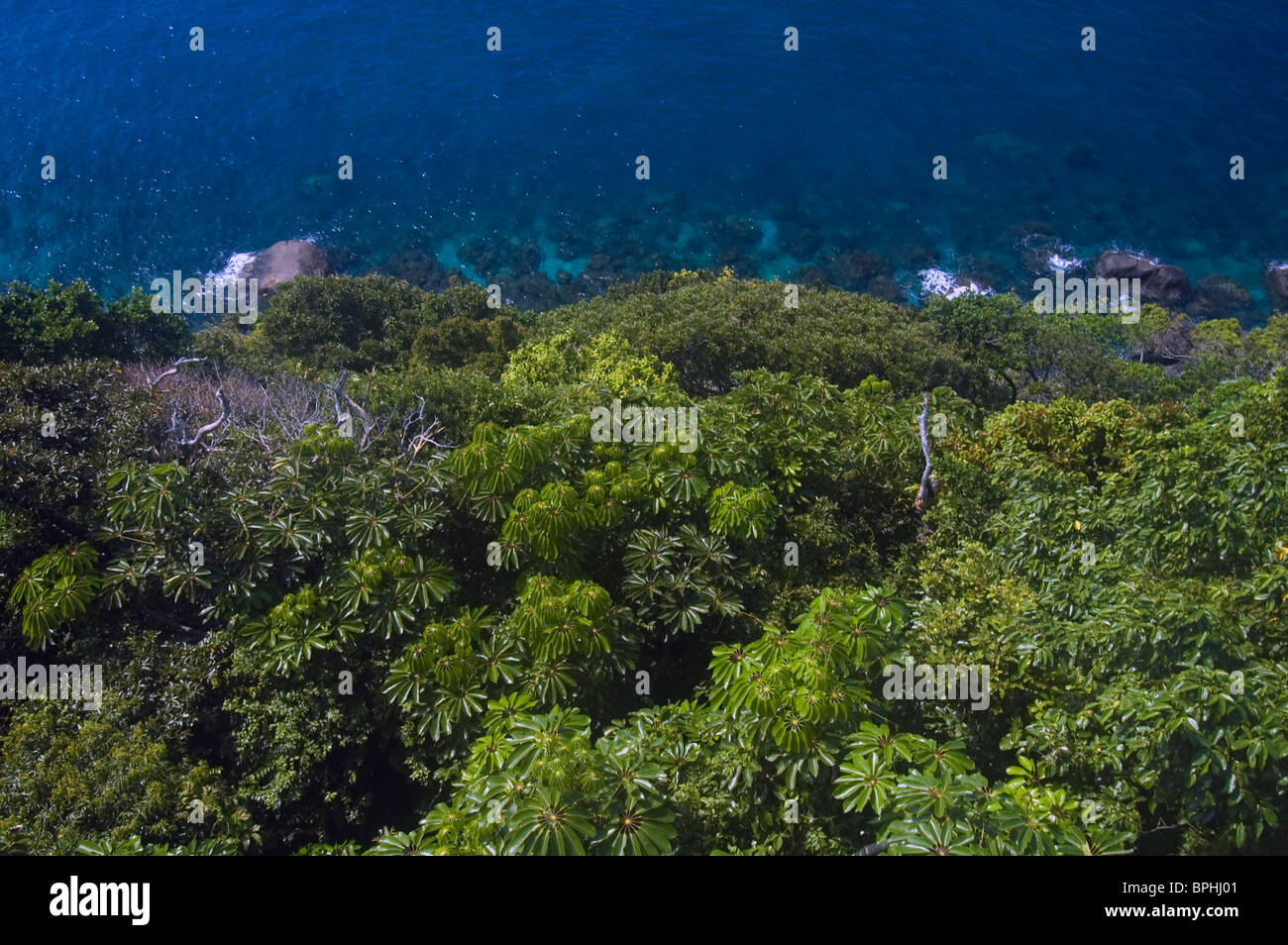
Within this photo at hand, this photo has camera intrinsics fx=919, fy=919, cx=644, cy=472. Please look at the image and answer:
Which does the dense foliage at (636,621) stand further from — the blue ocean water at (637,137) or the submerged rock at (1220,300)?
the blue ocean water at (637,137)

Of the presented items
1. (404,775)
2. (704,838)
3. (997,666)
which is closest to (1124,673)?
(997,666)

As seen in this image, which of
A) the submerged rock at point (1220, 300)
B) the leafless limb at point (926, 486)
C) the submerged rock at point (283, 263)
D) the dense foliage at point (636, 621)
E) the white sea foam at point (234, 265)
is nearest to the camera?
the dense foliage at point (636, 621)

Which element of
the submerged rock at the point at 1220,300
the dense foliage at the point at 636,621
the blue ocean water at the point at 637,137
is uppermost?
the blue ocean water at the point at 637,137

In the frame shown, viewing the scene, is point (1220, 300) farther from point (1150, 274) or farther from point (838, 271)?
point (838, 271)

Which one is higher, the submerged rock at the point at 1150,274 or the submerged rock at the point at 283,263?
the submerged rock at the point at 283,263

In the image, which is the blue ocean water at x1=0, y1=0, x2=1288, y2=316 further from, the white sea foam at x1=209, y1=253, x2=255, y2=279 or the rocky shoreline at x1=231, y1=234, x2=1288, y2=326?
the white sea foam at x1=209, y1=253, x2=255, y2=279

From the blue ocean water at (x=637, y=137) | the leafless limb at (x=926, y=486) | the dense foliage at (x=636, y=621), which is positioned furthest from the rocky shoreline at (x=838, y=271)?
the leafless limb at (x=926, y=486)

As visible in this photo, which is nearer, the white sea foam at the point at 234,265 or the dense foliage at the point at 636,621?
the dense foliage at the point at 636,621
